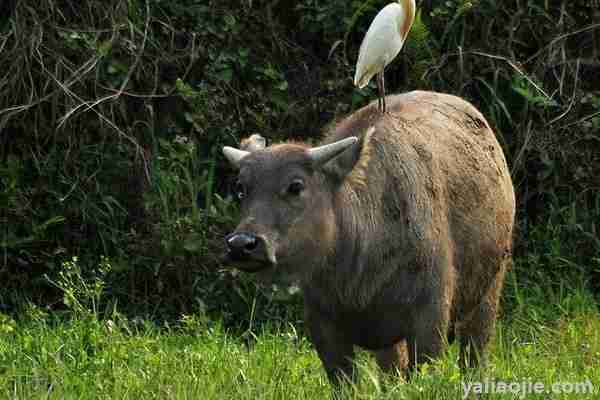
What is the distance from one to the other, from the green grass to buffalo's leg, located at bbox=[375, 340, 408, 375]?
73mm

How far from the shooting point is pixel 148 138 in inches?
344

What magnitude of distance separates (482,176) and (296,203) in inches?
53.1

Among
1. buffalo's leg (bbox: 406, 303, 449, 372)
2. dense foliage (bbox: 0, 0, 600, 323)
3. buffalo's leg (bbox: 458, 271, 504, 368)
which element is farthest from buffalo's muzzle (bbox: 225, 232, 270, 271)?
dense foliage (bbox: 0, 0, 600, 323)

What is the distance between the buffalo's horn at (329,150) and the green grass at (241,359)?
0.96 metres

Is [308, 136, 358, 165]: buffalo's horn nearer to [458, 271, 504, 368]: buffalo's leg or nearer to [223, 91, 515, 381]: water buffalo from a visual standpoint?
[223, 91, 515, 381]: water buffalo

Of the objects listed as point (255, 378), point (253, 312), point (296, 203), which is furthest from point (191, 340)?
point (296, 203)

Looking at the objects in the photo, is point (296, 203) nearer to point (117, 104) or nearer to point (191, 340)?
point (191, 340)

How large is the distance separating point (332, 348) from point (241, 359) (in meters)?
0.71

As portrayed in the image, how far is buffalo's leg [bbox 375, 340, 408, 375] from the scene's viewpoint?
263 inches

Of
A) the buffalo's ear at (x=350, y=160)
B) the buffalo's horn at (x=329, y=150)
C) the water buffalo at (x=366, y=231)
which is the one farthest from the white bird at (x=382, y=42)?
the buffalo's horn at (x=329, y=150)

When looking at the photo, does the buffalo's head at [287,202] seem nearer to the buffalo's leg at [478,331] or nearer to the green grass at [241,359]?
the green grass at [241,359]

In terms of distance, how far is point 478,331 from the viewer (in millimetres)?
6988

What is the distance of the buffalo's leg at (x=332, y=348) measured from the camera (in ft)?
20.1

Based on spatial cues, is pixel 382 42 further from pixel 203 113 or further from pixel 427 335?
pixel 203 113
